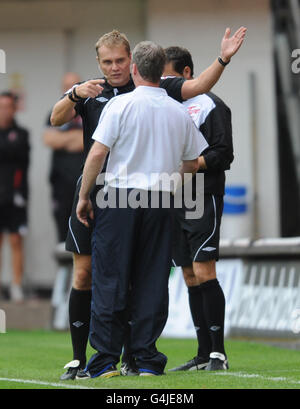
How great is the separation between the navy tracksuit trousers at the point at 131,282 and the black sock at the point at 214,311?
71cm

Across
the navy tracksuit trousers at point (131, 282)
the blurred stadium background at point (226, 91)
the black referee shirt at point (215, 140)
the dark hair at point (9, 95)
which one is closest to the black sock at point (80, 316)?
the navy tracksuit trousers at point (131, 282)

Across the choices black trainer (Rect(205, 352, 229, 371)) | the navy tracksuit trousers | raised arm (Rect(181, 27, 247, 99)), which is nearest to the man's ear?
raised arm (Rect(181, 27, 247, 99))

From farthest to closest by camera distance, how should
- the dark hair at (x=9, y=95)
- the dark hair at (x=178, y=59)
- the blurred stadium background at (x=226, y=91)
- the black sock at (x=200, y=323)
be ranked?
1. the dark hair at (x=9, y=95)
2. the blurred stadium background at (x=226, y=91)
3. the black sock at (x=200, y=323)
4. the dark hair at (x=178, y=59)

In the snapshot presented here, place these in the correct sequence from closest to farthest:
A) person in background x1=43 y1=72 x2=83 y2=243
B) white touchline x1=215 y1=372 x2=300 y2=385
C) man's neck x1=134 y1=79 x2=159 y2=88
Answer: white touchline x1=215 y1=372 x2=300 y2=385 → man's neck x1=134 y1=79 x2=159 y2=88 → person in background x1=43 y1=72 x2=83 y2=243

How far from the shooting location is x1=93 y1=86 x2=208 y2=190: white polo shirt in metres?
7.24

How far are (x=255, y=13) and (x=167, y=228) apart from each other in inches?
298

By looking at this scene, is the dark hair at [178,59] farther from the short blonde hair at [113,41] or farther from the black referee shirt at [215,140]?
the short blonde hair at [113,41]

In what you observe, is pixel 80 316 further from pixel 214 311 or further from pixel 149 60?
pixel 149 60

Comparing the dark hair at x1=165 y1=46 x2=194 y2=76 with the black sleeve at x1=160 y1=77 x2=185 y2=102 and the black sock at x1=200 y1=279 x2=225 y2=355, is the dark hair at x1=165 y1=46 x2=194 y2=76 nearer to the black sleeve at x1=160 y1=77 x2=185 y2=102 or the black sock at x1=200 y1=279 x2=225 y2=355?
the black sleeve at x1=160 y1=77 x2=185 y2=102

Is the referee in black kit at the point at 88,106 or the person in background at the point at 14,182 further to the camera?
the person in background at the point at 14,182

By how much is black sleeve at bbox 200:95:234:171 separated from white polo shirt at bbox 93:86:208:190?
0.83 m

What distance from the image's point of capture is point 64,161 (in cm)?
1423

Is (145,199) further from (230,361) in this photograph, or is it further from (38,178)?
(38,178)

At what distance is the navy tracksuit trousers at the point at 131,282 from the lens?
24.0 feet
